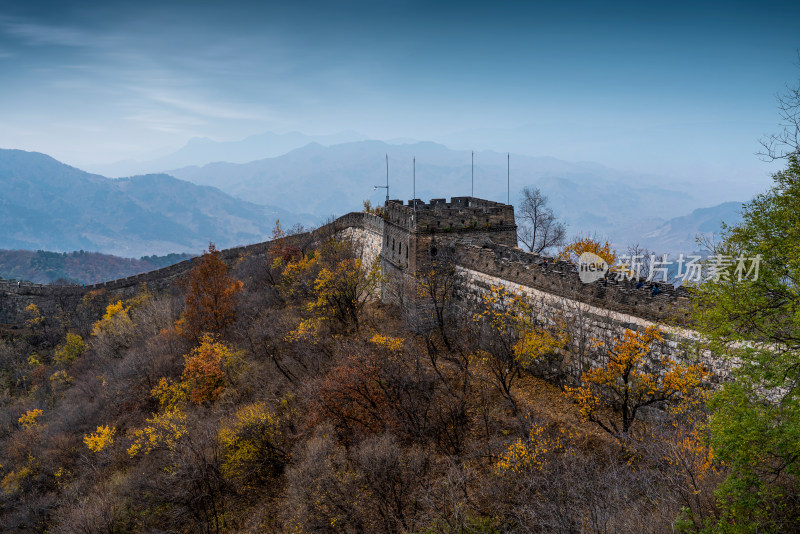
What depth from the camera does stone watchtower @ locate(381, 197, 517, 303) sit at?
2416 centimetres

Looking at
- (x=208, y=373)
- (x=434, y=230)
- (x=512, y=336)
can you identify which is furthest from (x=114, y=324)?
(x=512, y=336)

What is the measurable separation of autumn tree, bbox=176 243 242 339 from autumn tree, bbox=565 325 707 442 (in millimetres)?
24597

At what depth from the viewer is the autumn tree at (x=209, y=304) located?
3278 cm

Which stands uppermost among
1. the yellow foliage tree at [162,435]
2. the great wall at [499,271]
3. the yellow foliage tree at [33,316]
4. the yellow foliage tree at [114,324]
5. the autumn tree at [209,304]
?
the great wall at [499,271]

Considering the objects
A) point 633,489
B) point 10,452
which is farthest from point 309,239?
point 633,489

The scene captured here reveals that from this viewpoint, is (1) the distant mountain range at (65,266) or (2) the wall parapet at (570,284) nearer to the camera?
(2) the wall parapet at (570,284)

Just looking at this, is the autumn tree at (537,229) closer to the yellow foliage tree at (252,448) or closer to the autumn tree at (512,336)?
the autumn tree at (512,336)

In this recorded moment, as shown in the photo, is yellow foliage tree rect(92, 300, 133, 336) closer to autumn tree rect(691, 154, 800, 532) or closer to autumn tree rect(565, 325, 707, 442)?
autumn tree rect(565, 325, 707, 442)

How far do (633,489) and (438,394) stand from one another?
825cm

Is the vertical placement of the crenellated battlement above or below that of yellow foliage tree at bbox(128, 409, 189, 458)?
above

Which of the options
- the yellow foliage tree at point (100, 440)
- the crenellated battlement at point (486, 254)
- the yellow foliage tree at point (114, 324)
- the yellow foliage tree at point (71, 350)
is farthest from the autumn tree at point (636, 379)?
the yellow foliage tree at point (71, 350)

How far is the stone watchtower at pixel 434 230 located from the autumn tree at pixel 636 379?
9.98 metres

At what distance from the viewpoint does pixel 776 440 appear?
833 cm

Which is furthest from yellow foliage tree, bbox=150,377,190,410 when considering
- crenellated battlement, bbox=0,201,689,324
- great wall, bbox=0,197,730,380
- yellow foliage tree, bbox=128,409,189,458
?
crenellated battlement, bbox=0,201,689,324
